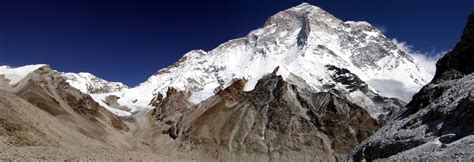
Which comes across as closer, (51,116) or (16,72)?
(51,116)

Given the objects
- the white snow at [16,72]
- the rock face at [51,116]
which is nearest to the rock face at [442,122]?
the rock face at [51,116]

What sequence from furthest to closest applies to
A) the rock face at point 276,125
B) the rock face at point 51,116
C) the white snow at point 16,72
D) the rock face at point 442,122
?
the white snow at point 16,72, the rock face at point 276,125, the rock face at point 51,116, the rock face at point 442,122

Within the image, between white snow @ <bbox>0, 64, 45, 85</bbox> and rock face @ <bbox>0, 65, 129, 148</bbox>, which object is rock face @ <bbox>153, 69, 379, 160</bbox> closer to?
rock face @ <bbox>0, 65, 129, 148</bbox>

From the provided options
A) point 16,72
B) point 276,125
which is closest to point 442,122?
point 276,125

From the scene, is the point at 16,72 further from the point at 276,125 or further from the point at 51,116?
the point at 276,125

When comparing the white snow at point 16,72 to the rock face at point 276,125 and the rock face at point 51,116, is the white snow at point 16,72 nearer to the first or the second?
the rock face at point 51,116

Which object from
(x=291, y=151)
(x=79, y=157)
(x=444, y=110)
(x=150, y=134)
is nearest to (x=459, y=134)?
(x=444, y=110)

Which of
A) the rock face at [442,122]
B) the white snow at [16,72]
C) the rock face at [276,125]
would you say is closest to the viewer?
the rock face at [442,122]
